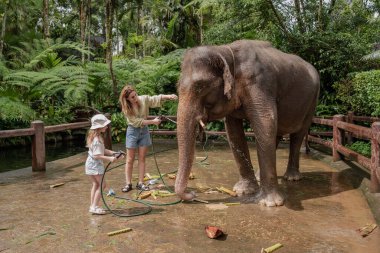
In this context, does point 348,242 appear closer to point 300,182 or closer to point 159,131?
point 300,182

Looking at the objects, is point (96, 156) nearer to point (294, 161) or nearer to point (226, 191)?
point (226, 191)

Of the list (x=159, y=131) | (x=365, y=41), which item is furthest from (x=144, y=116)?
(x=365, y=41)

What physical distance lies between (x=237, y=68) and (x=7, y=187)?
12.6ft

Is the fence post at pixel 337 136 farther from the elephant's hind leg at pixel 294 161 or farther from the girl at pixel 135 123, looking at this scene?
the girl at pixel 135 123

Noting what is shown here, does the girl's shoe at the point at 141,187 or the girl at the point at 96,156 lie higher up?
the girl at the point at 96,156

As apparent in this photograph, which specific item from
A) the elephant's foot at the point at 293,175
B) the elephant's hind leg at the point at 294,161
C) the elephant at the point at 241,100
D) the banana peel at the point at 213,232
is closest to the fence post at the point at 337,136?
the elephant's hind leg at the point at 294,161

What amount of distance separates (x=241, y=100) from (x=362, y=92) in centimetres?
655

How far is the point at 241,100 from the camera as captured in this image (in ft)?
15.6

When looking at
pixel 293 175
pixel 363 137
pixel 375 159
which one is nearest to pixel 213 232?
pixel 375 159

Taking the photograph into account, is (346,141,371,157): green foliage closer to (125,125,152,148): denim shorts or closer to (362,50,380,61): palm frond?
(362,50,380,61): palm frond

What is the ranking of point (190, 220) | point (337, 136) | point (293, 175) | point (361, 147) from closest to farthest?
point (190, 220) → point (293, 175) → point (337, 136) → point (361, 147)

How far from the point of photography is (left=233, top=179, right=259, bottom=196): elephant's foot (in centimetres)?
522

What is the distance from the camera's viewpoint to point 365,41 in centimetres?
1231

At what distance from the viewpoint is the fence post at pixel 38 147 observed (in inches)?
276
